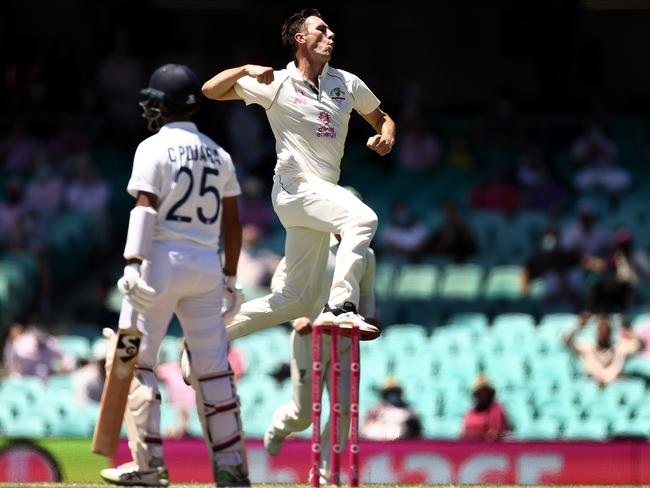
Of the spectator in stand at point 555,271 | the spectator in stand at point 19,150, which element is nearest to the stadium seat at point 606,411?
the spectator in stand at point 555,271

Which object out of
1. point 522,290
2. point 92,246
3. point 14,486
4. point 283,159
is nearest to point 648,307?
point 522,290

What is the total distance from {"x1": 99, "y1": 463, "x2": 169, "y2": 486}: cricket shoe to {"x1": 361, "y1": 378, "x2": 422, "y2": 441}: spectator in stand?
203 inches

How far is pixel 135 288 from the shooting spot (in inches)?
306

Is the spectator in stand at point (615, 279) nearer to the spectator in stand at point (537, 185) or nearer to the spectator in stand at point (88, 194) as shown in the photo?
the spectator in stand at point (537, 185)

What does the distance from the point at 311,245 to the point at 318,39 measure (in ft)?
3.92

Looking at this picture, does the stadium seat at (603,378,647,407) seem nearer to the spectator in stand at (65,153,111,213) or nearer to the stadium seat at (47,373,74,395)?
the stadium seat at (47,373,74,395)

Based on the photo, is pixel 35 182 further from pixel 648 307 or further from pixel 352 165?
pixel 648 307

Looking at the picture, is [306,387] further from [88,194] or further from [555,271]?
[88,194]

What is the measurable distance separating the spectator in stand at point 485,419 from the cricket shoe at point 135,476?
5397 mm

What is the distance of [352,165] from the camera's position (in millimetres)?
19016

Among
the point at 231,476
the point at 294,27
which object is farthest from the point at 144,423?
the point at 294,27

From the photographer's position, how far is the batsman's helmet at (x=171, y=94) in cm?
808

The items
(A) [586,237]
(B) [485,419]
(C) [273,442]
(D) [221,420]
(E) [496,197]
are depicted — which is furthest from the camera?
(E) [496,197]

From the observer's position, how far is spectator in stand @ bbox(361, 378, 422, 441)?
13.1 m
